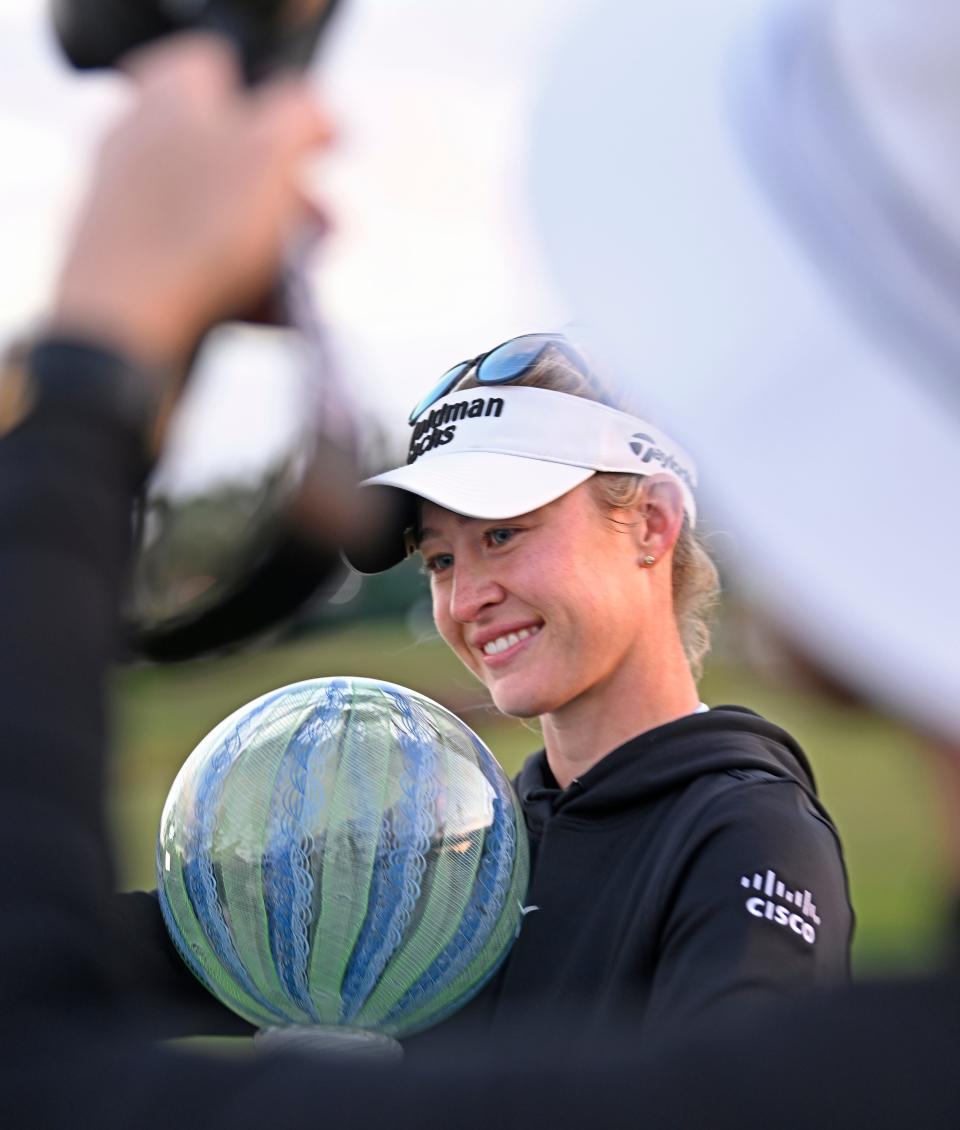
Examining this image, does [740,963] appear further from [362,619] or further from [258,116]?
[258,116]

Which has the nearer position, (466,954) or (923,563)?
(923,563)

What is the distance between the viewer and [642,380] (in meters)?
1.07

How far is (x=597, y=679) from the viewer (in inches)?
106

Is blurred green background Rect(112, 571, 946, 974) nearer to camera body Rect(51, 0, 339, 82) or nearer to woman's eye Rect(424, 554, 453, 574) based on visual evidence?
woman's eye Rect(424, 554, 453, 574)

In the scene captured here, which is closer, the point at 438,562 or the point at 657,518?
the point at 657,518

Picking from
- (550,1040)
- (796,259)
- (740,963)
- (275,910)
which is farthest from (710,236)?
(275,910)

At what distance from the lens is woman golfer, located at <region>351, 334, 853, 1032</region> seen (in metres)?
2.28

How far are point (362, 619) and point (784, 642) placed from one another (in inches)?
55.9

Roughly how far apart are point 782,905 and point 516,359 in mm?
1057

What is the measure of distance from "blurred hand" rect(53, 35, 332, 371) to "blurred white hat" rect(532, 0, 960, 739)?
0.78ft

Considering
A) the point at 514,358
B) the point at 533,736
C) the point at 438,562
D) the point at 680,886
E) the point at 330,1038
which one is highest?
the point at 514,358

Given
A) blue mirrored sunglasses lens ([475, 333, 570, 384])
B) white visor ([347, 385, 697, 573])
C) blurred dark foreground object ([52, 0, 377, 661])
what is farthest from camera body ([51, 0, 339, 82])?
blue mirrored sunglasses lens ([475, 333, 570, 384])

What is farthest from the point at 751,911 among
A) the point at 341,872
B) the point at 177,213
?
the point at 177,213

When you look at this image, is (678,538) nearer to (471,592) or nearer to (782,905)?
(471,592)
